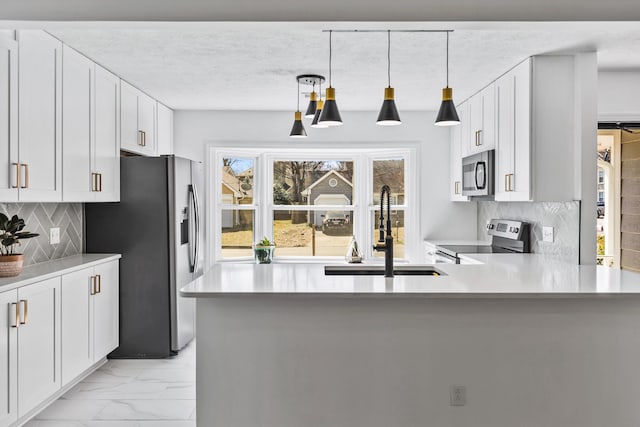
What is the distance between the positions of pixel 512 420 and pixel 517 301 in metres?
0.60

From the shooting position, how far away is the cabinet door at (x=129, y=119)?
4.23 metres

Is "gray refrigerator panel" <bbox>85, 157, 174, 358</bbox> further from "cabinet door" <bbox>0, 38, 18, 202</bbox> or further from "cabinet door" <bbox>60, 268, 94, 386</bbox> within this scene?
"cabinet door" <bbox>0, 38, 18, 202</bbox>

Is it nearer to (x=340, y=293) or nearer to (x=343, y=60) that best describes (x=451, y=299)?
(x=340, y=293)

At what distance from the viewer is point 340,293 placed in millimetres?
2408

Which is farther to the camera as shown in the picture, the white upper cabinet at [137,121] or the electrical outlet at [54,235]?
the white upper cabinet at [137,121]

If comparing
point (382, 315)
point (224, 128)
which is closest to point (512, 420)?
point (382, 315)

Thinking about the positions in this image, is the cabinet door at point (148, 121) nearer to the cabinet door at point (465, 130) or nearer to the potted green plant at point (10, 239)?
the potted green plant at point (10, 239)

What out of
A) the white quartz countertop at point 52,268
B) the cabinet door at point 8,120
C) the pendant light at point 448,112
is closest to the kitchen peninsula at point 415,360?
the pendant light at point 448,112

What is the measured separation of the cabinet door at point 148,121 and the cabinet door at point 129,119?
4.2 inches

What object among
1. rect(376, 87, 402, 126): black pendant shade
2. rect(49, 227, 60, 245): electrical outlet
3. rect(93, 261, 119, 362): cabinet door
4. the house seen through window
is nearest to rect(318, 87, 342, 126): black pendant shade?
rect(376, 87, 402, 126): black pendant shade

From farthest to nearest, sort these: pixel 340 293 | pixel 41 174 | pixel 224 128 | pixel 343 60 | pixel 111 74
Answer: pixel 224 128, pixel 111 74, pixel 343 60, pixel 41 174, pixel 340 293

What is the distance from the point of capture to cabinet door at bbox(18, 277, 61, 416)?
272 cm

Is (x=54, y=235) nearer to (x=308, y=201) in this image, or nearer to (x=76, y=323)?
(x=76, y=323)

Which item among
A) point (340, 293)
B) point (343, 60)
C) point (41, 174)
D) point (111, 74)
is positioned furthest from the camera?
point (111, 74)
